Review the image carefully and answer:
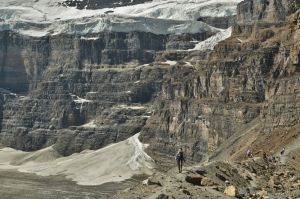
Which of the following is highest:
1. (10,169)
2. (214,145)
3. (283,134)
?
(283,134)

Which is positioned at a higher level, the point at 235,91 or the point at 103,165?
the point at 235,91

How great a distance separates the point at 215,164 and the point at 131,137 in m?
151

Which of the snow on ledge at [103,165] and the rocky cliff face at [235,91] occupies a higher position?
the rocky cliff face at [235,91]

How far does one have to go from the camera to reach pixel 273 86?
115000 mm

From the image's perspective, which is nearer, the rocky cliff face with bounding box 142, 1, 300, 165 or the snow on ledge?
the rocky cliff face with bounding box 142, 1, 300, 165

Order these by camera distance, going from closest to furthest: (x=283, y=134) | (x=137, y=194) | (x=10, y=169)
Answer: (x=137, y=194) < (x=283, y=134) < (x=10, y=169)

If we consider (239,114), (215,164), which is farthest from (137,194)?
(239,114)

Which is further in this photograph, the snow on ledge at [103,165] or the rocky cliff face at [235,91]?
the snow on ledge at [103,165]

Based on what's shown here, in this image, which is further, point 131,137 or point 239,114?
point 131,137

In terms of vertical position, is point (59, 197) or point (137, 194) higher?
point (137, 194)

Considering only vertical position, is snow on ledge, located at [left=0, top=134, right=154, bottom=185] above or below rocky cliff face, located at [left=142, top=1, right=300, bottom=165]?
below

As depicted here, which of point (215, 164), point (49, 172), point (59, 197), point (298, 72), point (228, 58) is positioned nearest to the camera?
point (215, 164)

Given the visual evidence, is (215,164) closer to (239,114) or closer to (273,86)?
(273,86)

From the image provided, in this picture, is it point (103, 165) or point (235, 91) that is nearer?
point (235, 91)
